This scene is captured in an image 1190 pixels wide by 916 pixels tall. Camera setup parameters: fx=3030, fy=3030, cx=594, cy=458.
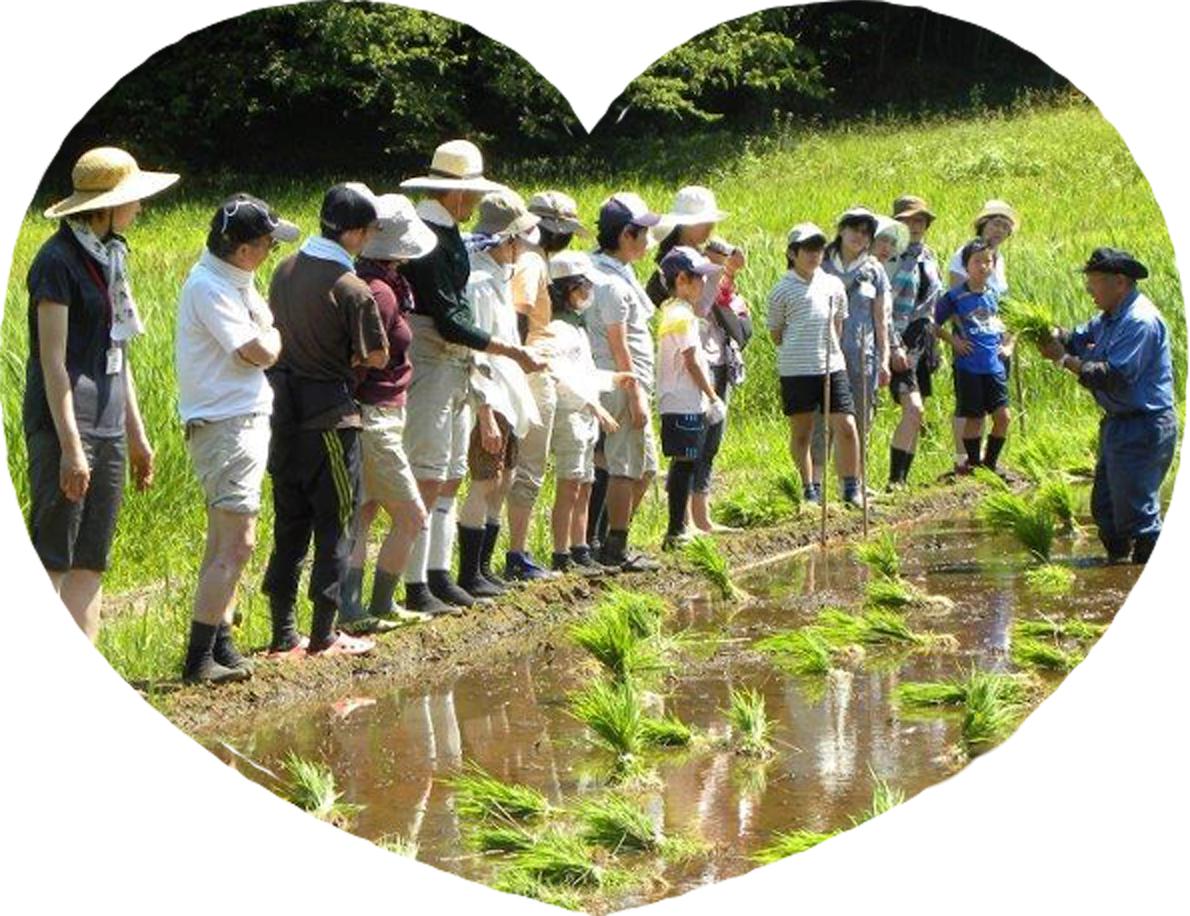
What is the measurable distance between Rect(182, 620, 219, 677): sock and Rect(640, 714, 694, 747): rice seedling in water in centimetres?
174

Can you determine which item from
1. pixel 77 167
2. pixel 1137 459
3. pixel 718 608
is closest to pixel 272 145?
pixel 77 167

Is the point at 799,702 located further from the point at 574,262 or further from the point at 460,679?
the point at 574,262

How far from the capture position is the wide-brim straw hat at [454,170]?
12.2 m

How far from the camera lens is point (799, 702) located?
12094 mm

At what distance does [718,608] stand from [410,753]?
2.19 metres

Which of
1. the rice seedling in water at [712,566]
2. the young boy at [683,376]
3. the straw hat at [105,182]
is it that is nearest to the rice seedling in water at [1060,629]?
the rice seedling in water at [712,566]

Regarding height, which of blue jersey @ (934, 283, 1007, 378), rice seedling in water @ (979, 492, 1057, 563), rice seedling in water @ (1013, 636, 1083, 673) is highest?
blue jersey @ (934, 283, 1007, 378)

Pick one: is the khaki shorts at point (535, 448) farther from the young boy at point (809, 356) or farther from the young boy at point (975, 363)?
the young boy at point (975, 363)

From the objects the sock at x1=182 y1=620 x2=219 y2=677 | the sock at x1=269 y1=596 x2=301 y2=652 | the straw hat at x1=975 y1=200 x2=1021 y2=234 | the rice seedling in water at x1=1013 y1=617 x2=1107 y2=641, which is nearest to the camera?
the sock at x1=182 y1=620 x2=219 y2=677

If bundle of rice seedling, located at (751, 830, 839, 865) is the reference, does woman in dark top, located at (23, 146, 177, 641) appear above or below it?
above

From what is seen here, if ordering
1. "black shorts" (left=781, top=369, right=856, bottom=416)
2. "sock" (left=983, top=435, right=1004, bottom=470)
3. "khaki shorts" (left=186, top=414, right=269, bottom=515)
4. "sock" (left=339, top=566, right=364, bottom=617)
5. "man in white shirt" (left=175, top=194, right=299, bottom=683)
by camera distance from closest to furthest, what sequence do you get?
1. "man in white shirt" (left=175, top=194, right=299, bottom=683)
2. "khaki shorts" (left=186, top=414, right=269, bottom=515)
3. "sock" (left=339, top=566, right=364, bottom=617)
4. "black shorts" (left=781, top=369, right=856, bottom=416)
5. "sock" (left=983, top=435, right=1004, bottom=470)

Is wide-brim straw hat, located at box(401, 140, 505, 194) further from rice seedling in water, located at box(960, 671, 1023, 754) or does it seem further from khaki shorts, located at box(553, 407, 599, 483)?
rice seedling in water, located at box(960, 671, 1023, 754)

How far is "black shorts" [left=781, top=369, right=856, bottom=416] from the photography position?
13930 millimetres

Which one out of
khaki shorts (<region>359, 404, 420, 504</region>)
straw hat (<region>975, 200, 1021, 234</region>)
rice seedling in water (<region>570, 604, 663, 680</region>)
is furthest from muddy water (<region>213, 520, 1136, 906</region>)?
straw hat (<region>975, 200, 1021, 234</region>)
